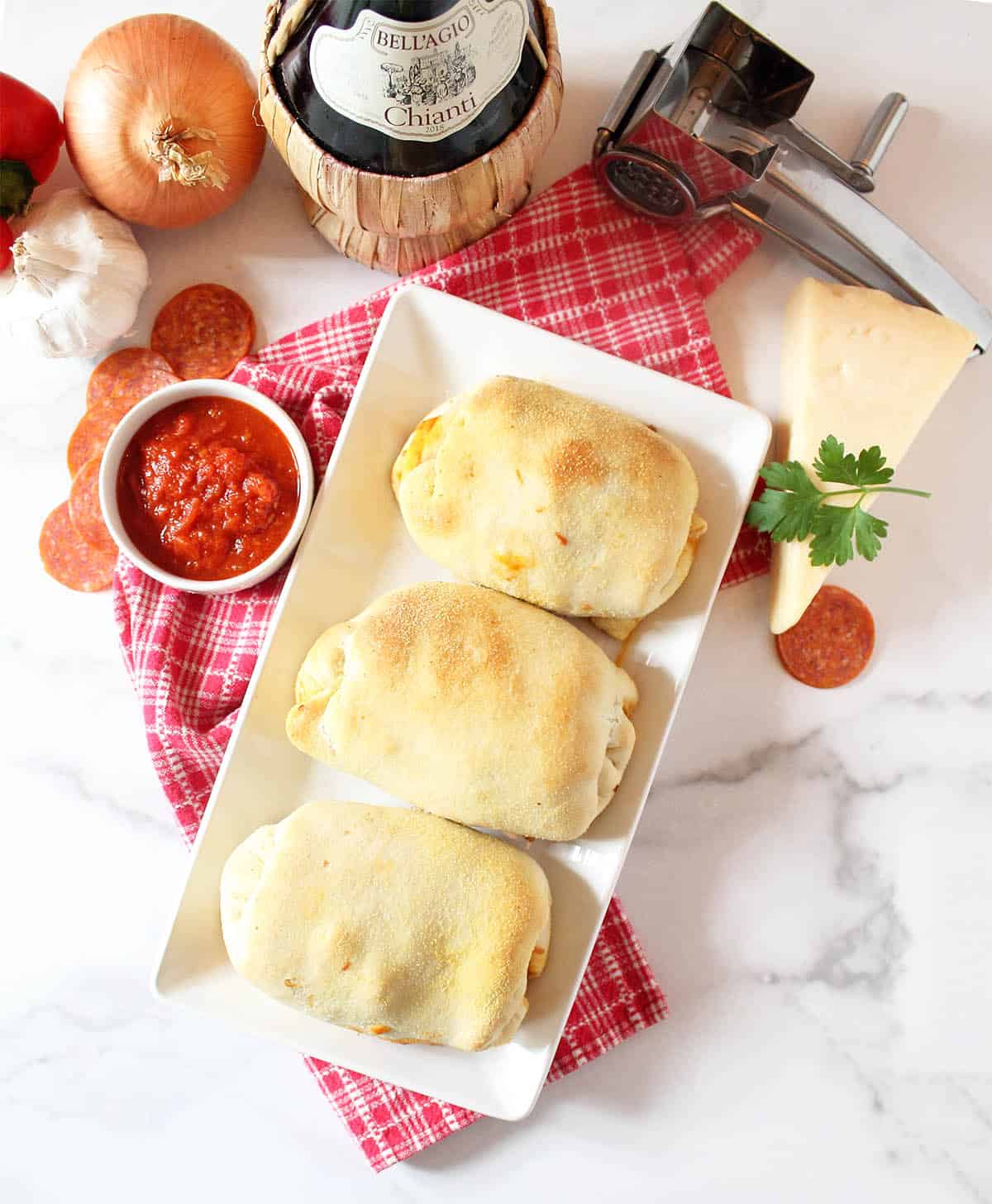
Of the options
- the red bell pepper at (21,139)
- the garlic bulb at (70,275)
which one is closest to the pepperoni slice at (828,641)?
the garlic bulb at (70,275)

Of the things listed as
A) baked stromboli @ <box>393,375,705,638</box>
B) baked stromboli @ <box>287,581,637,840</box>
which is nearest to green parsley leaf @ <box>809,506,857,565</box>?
baked stromboli @ <box>393,375,705,638</box>

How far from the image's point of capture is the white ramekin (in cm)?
199

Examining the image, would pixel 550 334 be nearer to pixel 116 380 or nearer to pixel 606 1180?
pixel 116 380

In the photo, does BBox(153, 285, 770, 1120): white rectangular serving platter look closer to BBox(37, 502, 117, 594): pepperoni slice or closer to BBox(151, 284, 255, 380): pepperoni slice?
BBox(151, 284, 255, 380): pepperoni slice

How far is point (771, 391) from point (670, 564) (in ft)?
1.88

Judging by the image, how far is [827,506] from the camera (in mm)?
2057

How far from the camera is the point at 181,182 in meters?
2.03

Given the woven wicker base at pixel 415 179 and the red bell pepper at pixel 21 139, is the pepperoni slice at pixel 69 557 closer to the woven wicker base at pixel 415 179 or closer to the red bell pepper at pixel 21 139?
the red bell pepper at pixel 21 139

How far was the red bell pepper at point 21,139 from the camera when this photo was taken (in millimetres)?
2016

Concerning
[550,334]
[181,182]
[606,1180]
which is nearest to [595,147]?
[550,334]

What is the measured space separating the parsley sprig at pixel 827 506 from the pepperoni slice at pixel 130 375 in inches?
50.1

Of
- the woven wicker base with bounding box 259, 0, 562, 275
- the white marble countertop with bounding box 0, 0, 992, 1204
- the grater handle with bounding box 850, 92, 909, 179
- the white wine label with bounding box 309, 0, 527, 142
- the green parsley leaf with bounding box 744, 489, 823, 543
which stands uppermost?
the grater handle with bounding box 850, 92, 909, 179

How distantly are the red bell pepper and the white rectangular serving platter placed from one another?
788 millimetres

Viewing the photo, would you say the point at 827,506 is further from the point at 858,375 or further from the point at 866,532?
the point at 858,375
